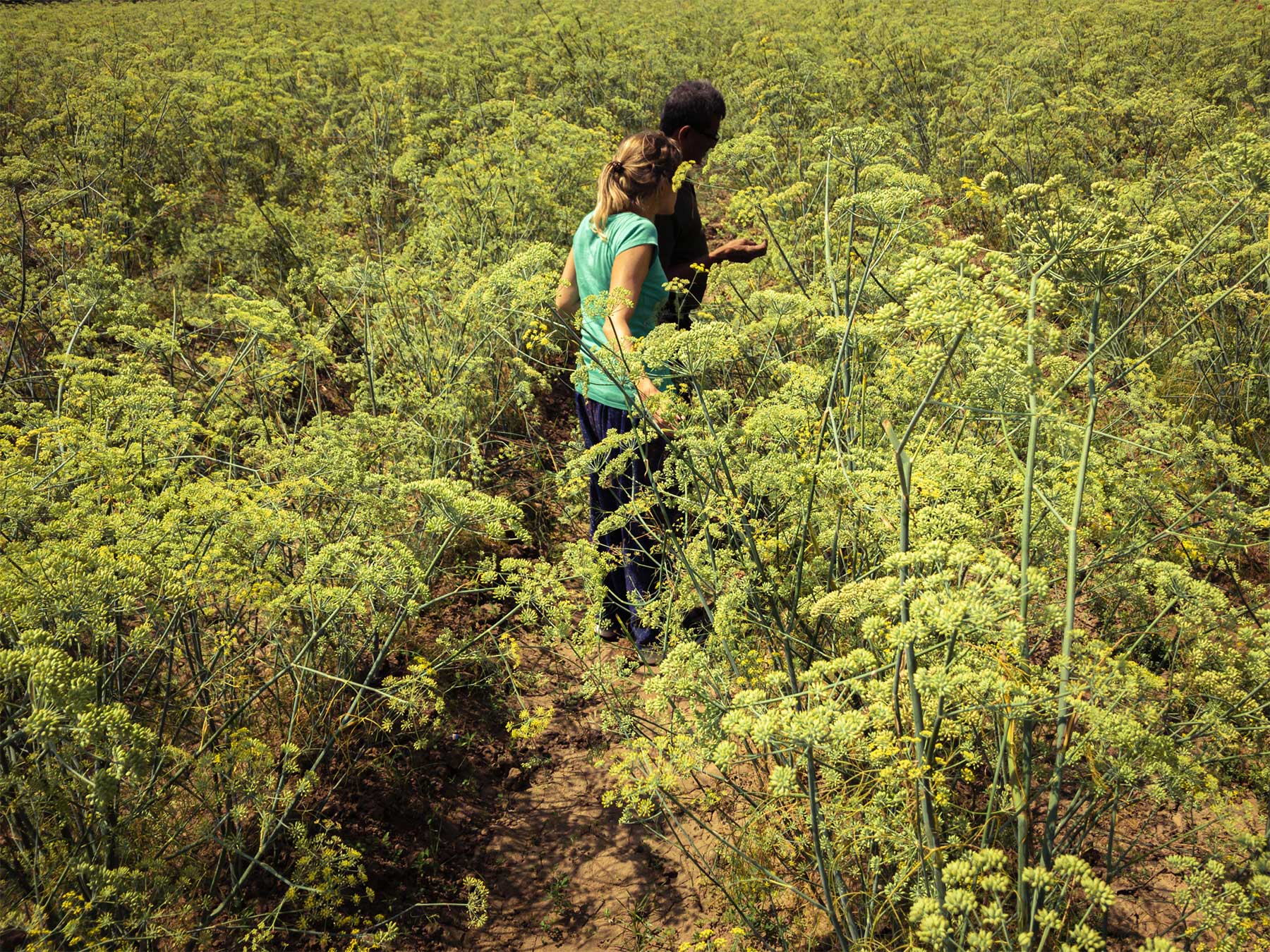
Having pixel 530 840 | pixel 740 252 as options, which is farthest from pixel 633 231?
pixel 530 840

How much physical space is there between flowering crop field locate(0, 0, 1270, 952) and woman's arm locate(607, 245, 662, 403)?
0.17 meters

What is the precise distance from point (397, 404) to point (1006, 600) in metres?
3.43

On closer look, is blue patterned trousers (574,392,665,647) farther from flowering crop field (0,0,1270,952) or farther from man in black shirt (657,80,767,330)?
man in black shirt (657,80,767,330)

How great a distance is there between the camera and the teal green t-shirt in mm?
3260

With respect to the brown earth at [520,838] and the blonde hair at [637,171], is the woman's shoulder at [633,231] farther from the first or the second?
the brown earth at [520,838]

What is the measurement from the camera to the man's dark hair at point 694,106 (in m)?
3.81

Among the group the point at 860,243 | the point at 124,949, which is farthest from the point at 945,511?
the point at 860,243

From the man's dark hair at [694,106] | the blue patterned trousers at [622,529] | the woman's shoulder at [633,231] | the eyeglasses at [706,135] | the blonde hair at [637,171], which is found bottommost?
the blue patterned trousers at [622,529]

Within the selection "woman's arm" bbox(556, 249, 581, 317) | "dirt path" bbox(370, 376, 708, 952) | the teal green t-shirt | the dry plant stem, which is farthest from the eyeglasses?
the dry plant stem

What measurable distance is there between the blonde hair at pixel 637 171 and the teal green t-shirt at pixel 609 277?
60 mm

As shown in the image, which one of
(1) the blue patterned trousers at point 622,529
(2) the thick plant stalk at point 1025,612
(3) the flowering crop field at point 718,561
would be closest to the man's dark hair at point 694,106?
(3) the flowering crop field at point 718,561

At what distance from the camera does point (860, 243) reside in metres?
4.57

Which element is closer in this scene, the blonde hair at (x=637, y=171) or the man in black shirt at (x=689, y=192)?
the blonde hair at (x=637, y=171)

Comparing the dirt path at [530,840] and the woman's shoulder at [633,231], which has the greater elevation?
the woman's shoulder at [633,231]
